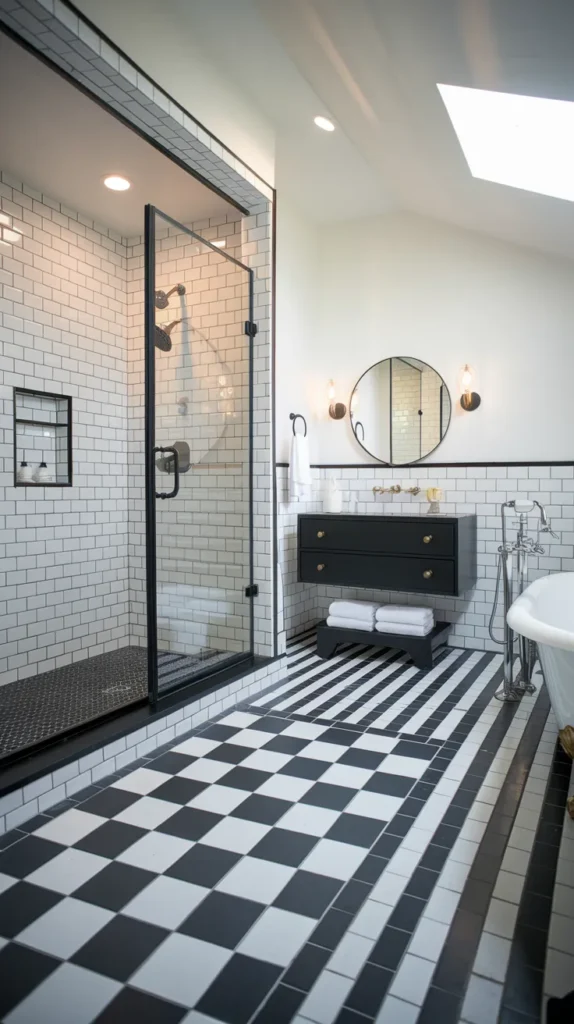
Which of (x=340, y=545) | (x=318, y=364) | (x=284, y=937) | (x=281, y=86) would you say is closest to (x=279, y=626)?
(x=340, y=545)

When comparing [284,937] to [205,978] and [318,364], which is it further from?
[318,364]

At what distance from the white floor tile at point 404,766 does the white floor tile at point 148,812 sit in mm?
845

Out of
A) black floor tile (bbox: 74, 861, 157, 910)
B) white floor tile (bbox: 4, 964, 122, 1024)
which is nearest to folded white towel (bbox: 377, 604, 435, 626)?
black floor tile (bbox: 74, 861, 157, 910)

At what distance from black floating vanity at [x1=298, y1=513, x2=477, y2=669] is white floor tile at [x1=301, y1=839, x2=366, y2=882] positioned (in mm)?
2098

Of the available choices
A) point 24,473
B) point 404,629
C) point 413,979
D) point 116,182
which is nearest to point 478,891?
point 413,979

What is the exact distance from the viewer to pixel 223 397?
3484mm

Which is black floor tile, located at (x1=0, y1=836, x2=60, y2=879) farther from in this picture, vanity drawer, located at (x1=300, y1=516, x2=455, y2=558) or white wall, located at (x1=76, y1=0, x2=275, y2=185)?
white wall, located at (x1=76, y1=0, x2=275, y2=185)

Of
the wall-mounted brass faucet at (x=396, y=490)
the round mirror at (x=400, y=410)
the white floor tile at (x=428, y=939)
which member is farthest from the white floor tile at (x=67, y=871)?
the round mirror at (x=400, y=410)

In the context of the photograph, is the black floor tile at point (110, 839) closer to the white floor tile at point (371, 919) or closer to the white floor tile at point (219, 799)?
the white floor tile at point (219, 799)

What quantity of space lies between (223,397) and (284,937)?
8.31 ft

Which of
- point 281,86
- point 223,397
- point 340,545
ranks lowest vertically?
point 340,545

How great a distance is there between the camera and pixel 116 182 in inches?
143

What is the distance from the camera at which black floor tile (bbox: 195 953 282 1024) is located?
1.38 meters

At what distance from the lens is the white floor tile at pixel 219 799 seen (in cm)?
228
